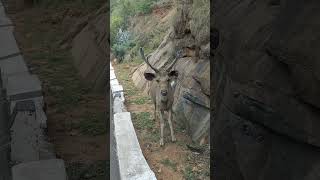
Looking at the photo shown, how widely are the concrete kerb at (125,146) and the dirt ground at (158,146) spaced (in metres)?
0.07

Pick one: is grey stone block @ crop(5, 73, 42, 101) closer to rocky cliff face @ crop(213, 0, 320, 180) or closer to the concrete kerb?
the concrete kerb

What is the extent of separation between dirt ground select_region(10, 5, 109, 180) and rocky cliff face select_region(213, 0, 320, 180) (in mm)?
855

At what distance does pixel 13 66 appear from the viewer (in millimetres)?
3117

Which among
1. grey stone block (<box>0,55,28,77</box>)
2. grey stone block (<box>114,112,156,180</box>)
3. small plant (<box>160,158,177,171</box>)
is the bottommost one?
small plant (<box>160,158,177,171</box>)

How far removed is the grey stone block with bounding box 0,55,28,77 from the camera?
3006mm

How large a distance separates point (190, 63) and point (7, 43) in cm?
211

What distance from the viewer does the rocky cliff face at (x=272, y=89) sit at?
1.89 m

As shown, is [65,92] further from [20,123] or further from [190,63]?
[190,63]

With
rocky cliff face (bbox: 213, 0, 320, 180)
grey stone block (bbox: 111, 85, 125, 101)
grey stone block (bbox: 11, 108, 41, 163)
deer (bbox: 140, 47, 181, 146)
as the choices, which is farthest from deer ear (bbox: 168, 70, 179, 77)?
grey stone block (bbox: 11, 108, 41, 163)

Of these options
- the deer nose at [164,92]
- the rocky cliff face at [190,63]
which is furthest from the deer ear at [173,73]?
the rocky cliff face at [190,63]

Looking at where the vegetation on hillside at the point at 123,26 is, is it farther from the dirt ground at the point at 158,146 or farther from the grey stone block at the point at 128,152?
the grey stone block at the point at 128,152

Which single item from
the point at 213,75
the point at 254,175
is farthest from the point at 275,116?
the point at 213,75

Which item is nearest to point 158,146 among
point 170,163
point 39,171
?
point 170,163

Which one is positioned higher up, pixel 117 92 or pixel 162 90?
pixel 162 90
